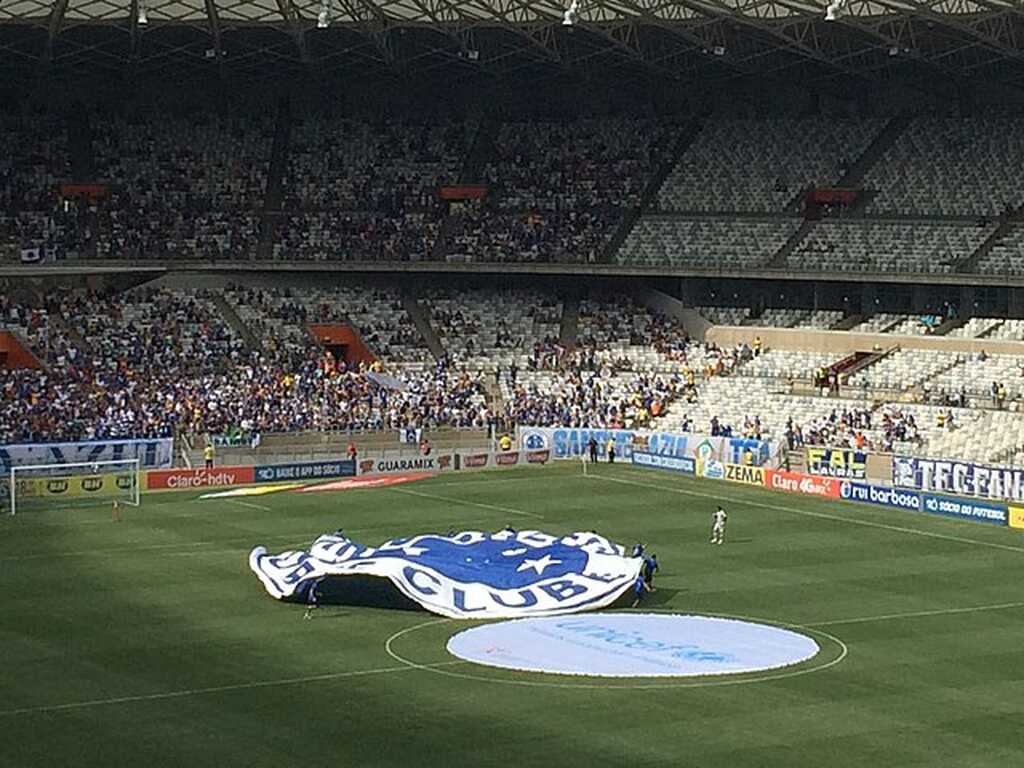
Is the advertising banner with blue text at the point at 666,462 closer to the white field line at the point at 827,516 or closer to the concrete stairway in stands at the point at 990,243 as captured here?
the white field line at the point at 827,516

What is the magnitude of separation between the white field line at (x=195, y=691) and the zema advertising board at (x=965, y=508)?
26382 mm

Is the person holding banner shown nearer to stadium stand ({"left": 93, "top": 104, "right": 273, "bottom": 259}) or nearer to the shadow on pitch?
the shadow on pitch

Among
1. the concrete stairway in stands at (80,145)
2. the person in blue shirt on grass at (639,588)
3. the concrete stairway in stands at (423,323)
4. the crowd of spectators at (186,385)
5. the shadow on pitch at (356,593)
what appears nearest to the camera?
the person in blue shirt on grass at (639,588)

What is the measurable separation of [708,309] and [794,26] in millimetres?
16643

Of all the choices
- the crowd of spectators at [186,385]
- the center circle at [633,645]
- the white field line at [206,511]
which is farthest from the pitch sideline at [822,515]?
the center circle at [633,645]

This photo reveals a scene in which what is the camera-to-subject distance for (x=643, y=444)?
77062 millimetres

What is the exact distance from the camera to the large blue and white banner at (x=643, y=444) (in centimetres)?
7431

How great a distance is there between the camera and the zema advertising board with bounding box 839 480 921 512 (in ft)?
210

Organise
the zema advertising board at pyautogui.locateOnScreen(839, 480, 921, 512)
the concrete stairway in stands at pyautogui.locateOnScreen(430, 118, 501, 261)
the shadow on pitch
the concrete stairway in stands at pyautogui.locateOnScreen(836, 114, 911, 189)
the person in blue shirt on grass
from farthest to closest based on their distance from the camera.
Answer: the concrete stairway in stands at pyautogui.locateOnScreen(430, 118, 501, 261)
the concrete stairway in stands at pyautogui.locateOnScreen(836, 114, 911, 189)
the zema advertising board at pyautogui.locateOnScreen(839, 480, 921, 512)
the shadow on pitch
the person in blue shirt on grass

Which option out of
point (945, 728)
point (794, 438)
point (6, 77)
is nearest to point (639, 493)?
point (794, 438)

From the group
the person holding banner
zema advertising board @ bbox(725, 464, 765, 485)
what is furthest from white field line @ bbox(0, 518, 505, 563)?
zema advertising board @ bbox(725, 464, 765, 485)

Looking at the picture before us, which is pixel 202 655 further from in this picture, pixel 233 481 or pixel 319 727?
pixel 233 481

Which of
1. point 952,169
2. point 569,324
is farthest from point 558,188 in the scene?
point 952,169

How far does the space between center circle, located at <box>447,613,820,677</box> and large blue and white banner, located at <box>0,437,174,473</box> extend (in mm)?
30633
